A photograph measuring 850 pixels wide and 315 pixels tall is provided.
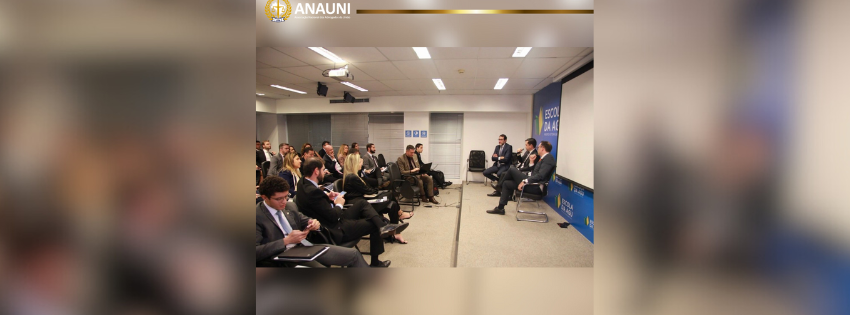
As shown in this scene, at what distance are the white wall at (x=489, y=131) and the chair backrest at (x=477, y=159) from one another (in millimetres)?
378

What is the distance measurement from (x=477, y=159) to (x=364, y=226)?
514 cm

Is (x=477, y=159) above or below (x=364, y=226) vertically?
above

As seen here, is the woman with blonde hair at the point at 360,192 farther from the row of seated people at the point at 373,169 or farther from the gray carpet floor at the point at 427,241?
the row of seated people at the point at 373,169

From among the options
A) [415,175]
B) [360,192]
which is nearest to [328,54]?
[360,192]

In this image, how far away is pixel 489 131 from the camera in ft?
24.3

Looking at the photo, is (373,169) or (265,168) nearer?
(373,169)

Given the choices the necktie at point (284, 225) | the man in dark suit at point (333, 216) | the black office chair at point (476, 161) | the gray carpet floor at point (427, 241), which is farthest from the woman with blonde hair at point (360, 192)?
the black office chair at point (476, 161)

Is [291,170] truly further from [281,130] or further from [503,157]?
[281,130]

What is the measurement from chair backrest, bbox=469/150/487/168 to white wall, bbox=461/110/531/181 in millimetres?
378
